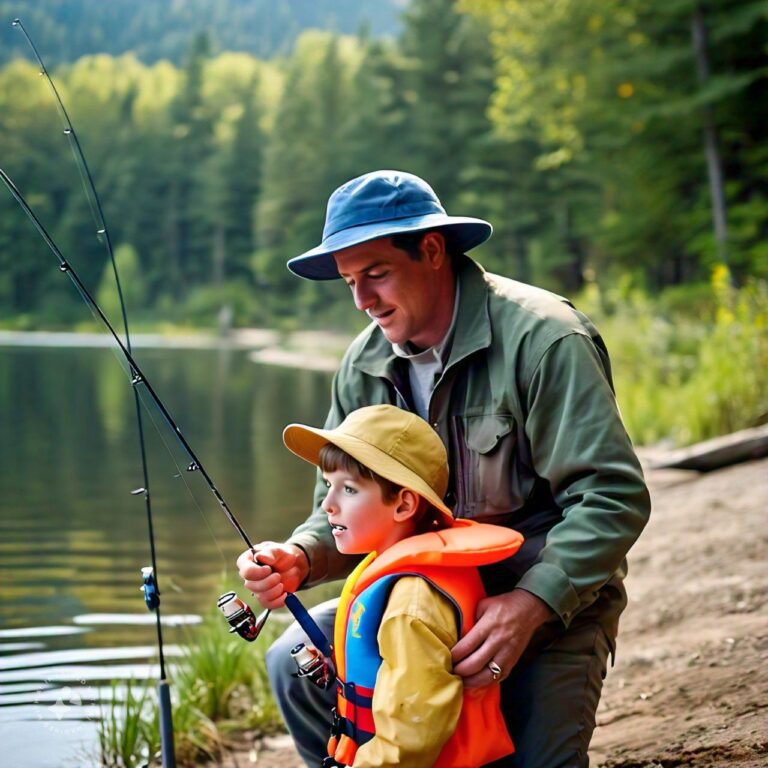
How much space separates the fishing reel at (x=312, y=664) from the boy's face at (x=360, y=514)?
0.70 feet

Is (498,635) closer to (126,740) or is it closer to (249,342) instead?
(126,740)

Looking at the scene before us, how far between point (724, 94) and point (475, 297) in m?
14.2

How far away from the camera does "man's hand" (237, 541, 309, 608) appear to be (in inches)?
86.1

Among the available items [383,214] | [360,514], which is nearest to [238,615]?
[360,514]

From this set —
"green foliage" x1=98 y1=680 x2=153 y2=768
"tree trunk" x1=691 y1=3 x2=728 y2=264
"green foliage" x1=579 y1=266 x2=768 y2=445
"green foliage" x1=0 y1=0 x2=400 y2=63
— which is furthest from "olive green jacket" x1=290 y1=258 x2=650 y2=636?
"green foliage" x1=0 y1=0 x2=400 y2=63

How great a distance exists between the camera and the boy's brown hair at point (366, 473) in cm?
208

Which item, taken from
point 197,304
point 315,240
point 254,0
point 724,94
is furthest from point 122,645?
point 254,0

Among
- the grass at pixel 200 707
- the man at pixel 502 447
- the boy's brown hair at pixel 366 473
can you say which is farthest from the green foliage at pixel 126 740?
the boy's brown hair at pixel 366 473

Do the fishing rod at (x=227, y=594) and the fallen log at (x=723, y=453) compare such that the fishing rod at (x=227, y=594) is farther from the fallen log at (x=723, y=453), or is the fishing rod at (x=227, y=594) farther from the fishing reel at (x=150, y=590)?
the fallen log at (x=723, y=453)

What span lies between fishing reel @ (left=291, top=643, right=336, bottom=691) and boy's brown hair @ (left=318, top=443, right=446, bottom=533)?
11.8 inches

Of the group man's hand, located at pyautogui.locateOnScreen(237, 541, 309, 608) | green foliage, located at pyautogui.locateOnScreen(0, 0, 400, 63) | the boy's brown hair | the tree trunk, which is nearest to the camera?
the boy's brown hair

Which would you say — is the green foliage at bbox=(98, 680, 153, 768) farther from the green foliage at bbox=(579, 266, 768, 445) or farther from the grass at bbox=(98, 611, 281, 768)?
the green foliage at bbox=(579, 266, 768, 445)

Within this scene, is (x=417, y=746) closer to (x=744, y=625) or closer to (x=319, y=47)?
(x=744, y=625)

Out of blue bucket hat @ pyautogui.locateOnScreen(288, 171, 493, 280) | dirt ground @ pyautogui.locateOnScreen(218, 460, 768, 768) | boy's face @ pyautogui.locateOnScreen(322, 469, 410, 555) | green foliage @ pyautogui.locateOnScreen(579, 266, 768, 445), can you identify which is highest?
blue bucket hat @ pyautogui.locateOnScreen(288, 171, 493, 280)
